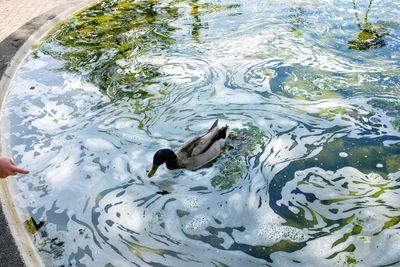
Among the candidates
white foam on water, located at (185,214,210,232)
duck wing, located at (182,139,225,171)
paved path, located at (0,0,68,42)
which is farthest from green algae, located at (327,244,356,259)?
paved path, located at (0,0,68,42)

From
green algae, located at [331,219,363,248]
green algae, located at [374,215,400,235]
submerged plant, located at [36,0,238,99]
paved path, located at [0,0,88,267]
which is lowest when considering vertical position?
green algae, located at [374,215,400,235]

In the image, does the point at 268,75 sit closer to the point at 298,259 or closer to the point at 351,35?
the point at 351,35

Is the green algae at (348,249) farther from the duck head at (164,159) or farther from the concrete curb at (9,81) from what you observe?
the concrete curb at (9,81)

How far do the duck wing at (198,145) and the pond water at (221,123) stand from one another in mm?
234

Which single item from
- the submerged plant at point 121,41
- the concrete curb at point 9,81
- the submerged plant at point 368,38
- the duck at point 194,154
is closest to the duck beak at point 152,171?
the duck at point 194,154

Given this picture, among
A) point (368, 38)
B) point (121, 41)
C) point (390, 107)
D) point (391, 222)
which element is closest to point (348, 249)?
point (391, 222)

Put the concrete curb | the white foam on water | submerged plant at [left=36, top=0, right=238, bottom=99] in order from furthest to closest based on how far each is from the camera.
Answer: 1. submerged plant at [left=36, top=0, right=238, bottom=99]
2. the white foam on water
3. the concrete curb

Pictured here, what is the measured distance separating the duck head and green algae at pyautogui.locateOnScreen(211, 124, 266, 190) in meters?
0.46

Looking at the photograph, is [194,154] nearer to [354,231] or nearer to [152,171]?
[152,171]

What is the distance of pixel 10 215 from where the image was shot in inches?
161

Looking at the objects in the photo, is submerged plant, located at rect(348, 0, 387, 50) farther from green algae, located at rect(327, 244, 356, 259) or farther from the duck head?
green algae, located at rect(327, 244, 356, 259)

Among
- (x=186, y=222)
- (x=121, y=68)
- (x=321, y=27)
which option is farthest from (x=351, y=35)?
(x=186, y=222)

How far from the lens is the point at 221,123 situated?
18.5 ft

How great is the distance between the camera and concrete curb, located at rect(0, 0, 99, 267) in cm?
359
